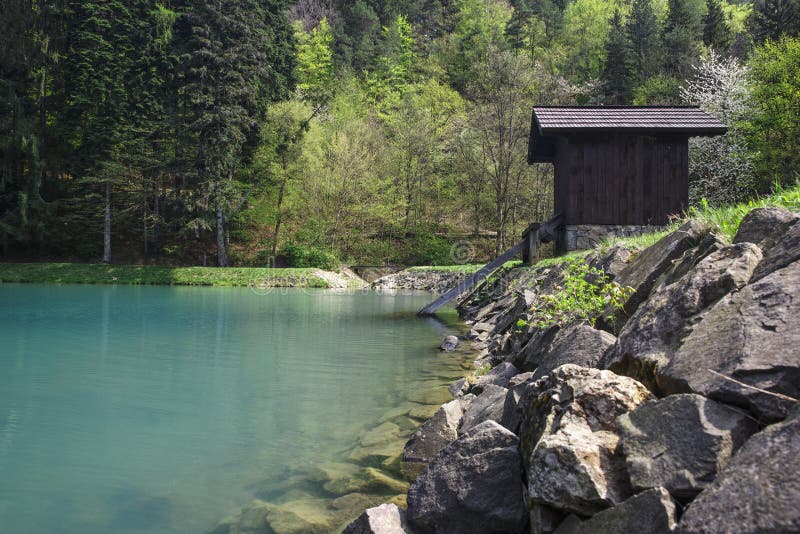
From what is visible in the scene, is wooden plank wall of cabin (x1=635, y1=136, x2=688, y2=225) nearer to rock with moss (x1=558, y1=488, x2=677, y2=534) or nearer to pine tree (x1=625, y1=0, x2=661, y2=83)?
rock with moss (x1=558, y1=488, x2=677, y2=534)

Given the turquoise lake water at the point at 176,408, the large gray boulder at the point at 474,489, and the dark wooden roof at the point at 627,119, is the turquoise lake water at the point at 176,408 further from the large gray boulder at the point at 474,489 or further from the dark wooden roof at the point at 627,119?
the dark wooden roof at the point at 627,119

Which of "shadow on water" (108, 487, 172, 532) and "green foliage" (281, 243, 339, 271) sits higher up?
"green foliage" (281, 243, 339, 271)

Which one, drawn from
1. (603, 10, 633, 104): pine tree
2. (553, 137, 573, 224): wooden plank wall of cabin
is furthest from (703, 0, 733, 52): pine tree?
(553, 137, 573, 224): wooden plank wall of cabin

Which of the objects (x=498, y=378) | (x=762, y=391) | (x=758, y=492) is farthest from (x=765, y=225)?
(x=498, y=378)

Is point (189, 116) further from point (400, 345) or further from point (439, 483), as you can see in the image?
point (439, 483)

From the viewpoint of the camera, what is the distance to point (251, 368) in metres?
9.52

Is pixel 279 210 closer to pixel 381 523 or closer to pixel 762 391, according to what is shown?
pixel 381 523

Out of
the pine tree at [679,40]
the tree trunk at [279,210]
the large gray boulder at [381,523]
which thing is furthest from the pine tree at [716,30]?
the large gray boulder at [381,523]

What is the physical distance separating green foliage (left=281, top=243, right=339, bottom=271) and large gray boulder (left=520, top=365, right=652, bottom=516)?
34306mm

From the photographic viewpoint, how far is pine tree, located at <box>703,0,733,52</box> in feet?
150

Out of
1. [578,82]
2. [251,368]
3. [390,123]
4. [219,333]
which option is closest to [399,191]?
[390,123]

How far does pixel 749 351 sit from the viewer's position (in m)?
2.63

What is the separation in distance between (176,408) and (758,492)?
260 inches

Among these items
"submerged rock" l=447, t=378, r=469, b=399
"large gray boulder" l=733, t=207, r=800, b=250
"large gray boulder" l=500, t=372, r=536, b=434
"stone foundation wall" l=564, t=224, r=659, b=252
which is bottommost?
"submerged rock" l=447, t=378, r=469, b=399
